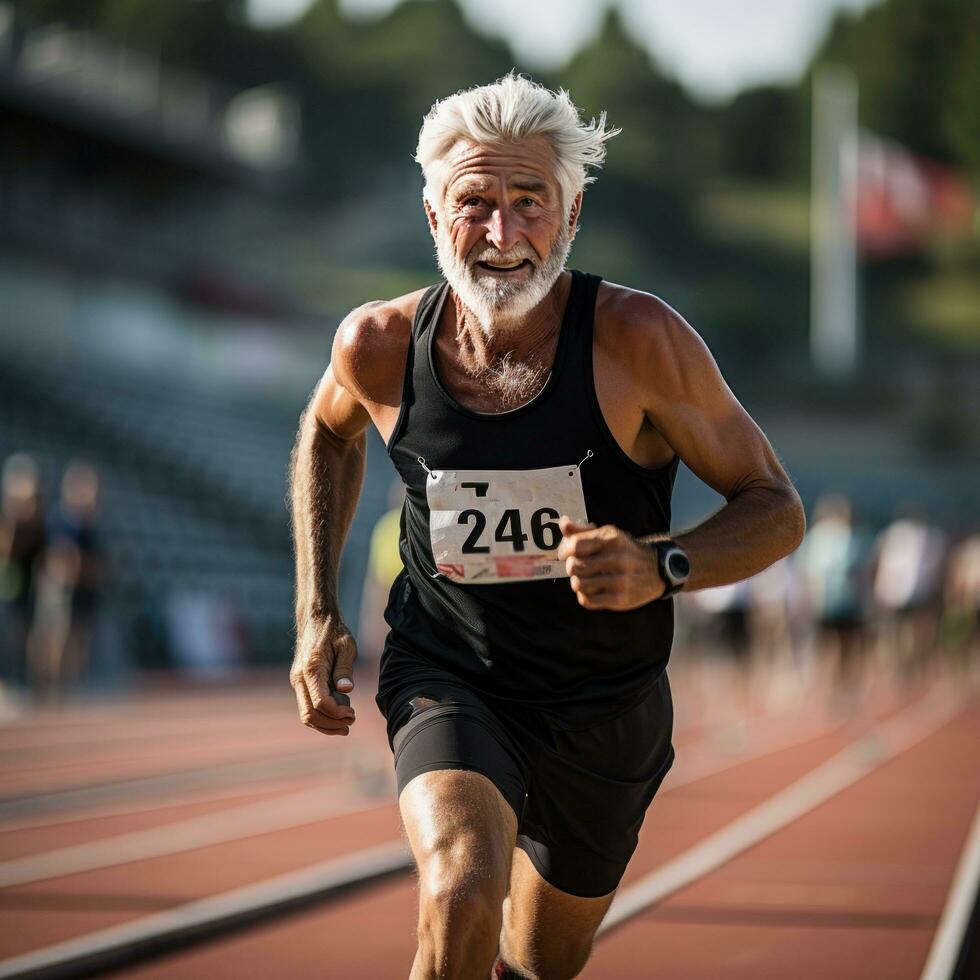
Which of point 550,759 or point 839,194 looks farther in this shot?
point 839,194

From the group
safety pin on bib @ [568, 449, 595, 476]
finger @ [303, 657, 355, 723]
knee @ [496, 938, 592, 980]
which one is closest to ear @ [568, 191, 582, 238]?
safety pin on bib @ [568, 449, 595, 476]

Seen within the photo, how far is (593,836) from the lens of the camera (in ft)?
11.2

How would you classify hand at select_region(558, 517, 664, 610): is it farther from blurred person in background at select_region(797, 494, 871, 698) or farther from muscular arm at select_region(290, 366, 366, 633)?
blurred person in background at select_region(797, 494, 871, 698)

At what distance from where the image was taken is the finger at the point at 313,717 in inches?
128

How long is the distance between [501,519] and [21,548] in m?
10.8

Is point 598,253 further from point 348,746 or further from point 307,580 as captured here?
point 307,580

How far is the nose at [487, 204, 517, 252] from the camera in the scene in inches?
127

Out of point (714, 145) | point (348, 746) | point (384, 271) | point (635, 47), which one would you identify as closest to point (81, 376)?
point (348, 746)

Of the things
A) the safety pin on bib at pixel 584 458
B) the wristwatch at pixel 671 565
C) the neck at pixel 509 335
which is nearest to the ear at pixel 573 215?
the neck at pixel 509 335

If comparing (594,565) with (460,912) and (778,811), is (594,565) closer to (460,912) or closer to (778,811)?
(460,912)

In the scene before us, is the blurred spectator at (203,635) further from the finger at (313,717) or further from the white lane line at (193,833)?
the finger at (313,717)

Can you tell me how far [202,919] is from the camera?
5391 mm

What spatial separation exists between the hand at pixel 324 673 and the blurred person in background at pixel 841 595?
11149mm

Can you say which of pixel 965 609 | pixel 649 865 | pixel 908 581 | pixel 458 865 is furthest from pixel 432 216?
pixel 965 609
